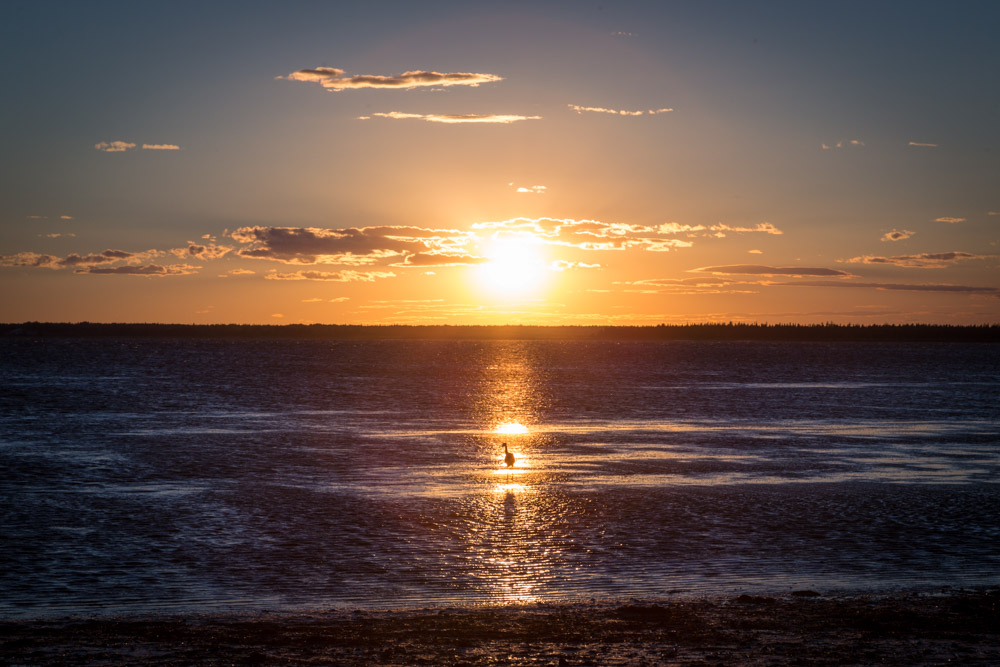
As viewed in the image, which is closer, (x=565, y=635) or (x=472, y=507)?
(x=565, y=635)

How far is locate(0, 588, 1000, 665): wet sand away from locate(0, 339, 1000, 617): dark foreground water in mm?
1137

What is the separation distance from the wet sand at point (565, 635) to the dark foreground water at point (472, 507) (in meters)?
1.14

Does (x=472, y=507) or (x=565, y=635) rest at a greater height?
(x=565, y=635)

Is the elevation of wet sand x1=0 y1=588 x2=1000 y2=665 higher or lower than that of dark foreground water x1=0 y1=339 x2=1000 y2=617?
higher

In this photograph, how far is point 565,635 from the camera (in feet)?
39.4

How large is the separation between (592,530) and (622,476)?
7.81 m

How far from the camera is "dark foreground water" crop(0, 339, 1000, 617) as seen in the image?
50.6 feet

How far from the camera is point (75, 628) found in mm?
12203

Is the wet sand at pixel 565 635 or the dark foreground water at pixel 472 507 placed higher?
the wet sand at pixel 565 635

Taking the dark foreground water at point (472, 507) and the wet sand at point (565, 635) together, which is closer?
the wet sand at point (565, 635)

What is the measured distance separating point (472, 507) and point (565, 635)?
1039cm

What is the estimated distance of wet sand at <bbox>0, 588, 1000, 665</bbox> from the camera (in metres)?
10.9

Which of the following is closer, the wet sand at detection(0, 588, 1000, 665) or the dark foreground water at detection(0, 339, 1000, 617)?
the wet sand at detection(0, 588, 1000, 665)

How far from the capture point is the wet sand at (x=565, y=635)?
35.8 ft
